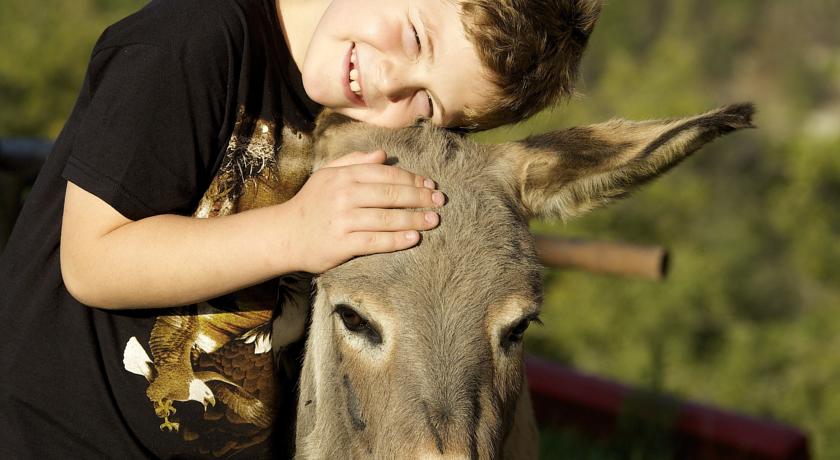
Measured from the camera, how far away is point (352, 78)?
2711 mm

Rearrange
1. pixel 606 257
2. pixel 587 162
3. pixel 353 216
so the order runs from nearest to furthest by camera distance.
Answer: pixel 353 216, pixel 587 162, pixel 606 257

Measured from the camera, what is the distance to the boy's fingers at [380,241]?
2.43 m

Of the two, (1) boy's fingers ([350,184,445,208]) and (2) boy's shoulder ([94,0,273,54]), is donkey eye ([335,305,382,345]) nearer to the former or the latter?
(1) boy's fingers ([350,184,445,208])

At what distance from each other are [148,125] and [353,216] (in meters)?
0.62

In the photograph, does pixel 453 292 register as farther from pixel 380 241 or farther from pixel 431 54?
pixel 431 54

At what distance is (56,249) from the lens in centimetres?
285

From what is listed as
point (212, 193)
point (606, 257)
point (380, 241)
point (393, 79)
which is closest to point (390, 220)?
point (380, 241)

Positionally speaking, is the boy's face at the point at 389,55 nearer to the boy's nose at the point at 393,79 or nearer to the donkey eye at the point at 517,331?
the boy's nose at the point at 393,79

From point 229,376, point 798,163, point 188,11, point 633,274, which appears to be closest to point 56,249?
point 229,376

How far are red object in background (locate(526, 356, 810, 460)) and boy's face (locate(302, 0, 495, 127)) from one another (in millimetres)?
4433

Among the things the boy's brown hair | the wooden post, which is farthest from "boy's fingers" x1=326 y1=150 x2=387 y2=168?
the wooden post

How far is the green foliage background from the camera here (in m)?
20.4

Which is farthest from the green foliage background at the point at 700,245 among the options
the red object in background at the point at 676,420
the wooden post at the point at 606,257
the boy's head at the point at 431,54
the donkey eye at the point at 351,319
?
the donkey eye at the point at 351,319

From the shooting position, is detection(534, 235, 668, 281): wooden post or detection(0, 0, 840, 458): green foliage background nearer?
detection(534, 235, 668, 281): wooden post
